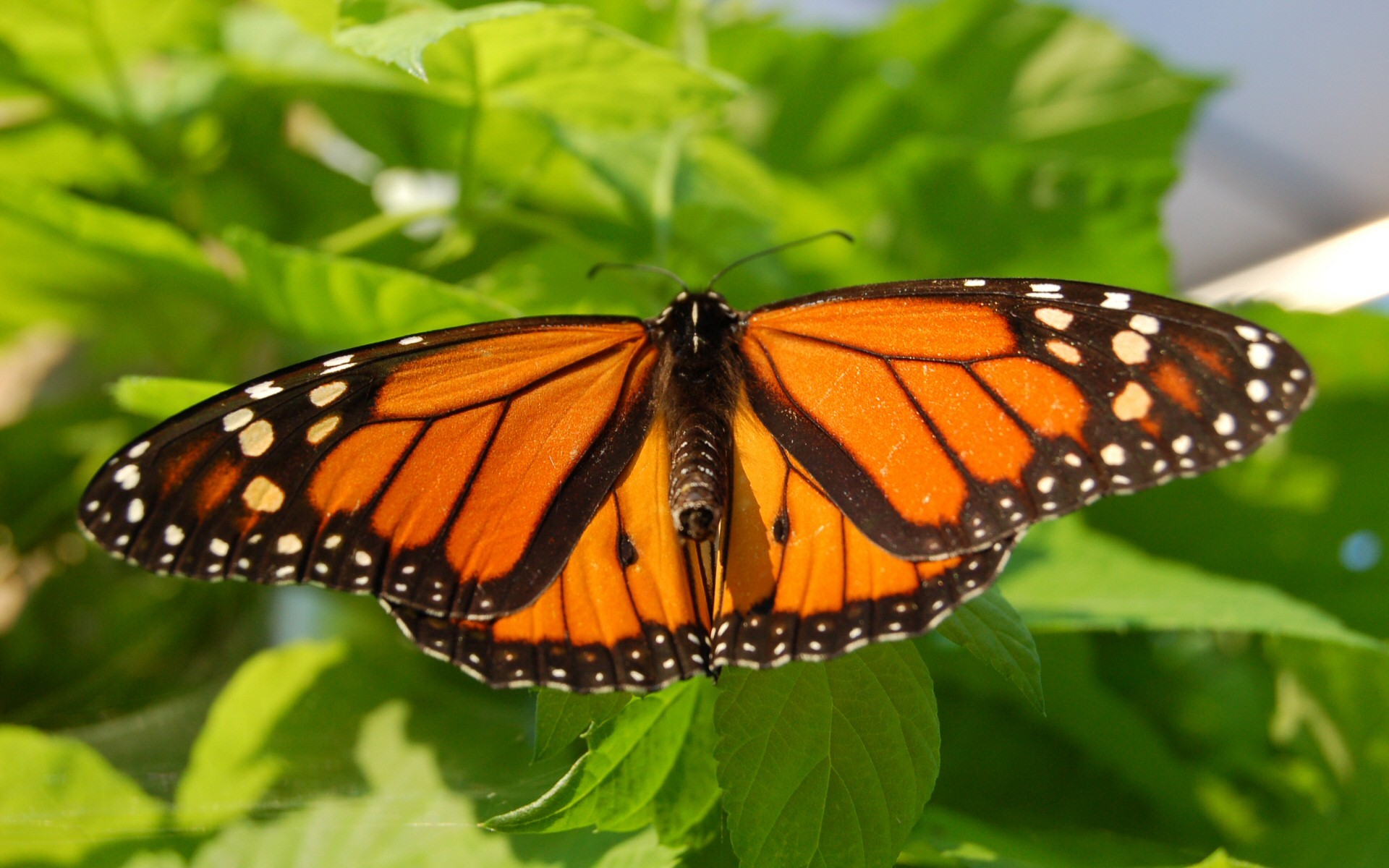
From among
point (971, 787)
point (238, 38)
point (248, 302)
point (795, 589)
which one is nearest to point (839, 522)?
point (795, 589)

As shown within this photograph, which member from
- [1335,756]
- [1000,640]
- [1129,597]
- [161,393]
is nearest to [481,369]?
[161,393]

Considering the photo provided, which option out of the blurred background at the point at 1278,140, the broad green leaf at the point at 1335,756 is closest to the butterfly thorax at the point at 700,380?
the broad green leaf at the point at 1335,756

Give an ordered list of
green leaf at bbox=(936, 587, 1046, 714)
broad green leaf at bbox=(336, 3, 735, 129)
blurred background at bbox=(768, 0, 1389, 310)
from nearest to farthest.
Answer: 1. green leaf at bbox=(936, 587, 1046, 714)
2. broad green leaf at bbox=(336, 3, 735, 129)
3. blurred background at bbox=(768, 0, 1389, 310)

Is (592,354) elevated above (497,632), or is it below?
above

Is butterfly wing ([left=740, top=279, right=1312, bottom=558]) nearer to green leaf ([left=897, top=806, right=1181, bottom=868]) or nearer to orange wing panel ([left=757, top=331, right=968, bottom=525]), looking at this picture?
orange wing panel ([left=757, top=331, right=968, bottom=525])

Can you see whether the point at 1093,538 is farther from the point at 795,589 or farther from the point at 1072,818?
the point at 795,589

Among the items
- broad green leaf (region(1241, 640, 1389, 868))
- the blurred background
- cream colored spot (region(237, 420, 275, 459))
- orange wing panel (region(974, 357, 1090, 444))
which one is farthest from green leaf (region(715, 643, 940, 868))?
the blurred background

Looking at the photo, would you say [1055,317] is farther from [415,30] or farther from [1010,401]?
[415,30]
